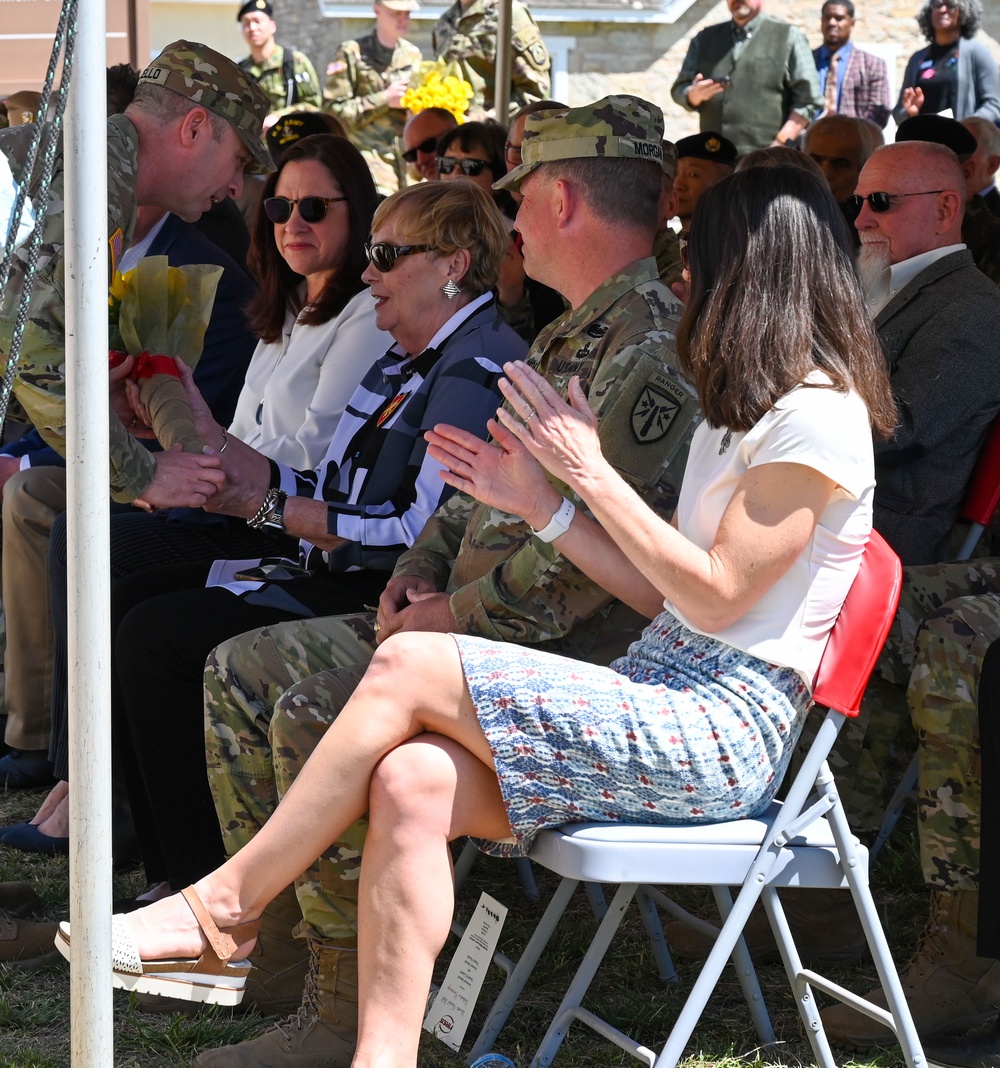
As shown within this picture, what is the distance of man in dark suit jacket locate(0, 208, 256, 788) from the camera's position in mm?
4301

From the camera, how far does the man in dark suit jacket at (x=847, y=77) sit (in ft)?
35.7

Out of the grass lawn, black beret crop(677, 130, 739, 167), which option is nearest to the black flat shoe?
the grass lawn

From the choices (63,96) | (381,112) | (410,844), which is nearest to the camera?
(63,96)

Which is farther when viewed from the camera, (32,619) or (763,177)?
(32,619)

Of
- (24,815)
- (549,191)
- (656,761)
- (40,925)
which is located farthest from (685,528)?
(24,815)

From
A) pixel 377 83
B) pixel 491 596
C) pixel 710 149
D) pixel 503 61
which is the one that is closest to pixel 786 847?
pixel 491 596

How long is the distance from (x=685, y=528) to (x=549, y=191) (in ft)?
2.78

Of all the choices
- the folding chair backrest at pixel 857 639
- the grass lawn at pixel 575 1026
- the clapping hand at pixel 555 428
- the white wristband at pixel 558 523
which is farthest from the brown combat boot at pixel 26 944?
the folding chair backrest at pixel 857 639

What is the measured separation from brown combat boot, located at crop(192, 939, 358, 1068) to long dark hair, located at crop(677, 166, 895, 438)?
120 centimetres

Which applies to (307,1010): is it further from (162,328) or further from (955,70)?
(955,70)

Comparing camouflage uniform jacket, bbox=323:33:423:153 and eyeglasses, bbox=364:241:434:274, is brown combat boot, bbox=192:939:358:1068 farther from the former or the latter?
camouflage uniform jacket, bbox=323:33:423:153

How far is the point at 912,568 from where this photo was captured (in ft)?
10.6

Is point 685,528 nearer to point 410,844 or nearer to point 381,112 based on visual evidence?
point 410,844

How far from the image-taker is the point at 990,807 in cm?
266
